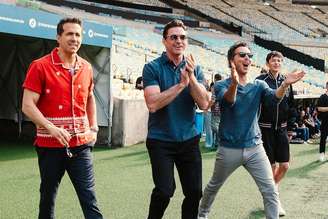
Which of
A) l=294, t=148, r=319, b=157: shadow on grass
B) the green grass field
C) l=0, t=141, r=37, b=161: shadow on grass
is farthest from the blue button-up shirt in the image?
l=294, t=148, r=319, b=157: shadow on grass

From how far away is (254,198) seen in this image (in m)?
6.86

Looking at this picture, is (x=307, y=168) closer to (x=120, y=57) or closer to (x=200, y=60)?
(x=120, y=57)

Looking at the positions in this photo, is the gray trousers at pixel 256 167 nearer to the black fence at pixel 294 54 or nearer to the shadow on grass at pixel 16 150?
the shadow on grass at pixel 16 150

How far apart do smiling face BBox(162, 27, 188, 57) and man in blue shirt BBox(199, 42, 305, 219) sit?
0.73 metres

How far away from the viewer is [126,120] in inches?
470

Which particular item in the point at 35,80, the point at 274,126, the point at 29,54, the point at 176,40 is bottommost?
the point at 274,126

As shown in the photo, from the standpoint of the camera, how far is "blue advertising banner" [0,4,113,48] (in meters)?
8.56

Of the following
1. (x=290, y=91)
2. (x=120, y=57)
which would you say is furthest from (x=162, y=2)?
(x=290, y=91)

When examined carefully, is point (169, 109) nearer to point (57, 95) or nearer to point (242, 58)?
point (57, 95)

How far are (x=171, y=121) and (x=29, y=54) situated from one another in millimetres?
9300

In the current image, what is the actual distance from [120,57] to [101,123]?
12.8 metres

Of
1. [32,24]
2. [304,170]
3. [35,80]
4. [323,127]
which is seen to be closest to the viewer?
[35,80]

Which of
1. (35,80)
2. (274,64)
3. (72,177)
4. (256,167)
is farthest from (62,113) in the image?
(274,64)

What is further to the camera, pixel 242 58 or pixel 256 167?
pixel 256 167
